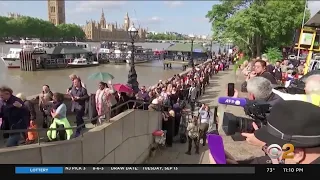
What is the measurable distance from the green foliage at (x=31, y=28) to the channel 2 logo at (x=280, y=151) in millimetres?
4085

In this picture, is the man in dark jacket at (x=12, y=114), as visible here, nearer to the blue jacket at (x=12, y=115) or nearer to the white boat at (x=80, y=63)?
the blue jacket at (x=12, y=115)

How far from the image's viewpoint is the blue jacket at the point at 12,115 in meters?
2.51

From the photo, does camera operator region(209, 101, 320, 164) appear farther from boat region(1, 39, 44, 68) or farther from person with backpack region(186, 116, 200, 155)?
boat region(1, 39, 44, 68)

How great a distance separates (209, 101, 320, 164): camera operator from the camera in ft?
3.10

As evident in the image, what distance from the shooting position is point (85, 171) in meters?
1.16

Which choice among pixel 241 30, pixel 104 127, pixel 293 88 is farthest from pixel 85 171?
pixel 241 30

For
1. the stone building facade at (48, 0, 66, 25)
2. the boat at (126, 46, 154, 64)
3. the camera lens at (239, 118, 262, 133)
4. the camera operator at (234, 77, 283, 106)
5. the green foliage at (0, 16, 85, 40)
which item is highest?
the green foliage at (0, 16, 85, 40)

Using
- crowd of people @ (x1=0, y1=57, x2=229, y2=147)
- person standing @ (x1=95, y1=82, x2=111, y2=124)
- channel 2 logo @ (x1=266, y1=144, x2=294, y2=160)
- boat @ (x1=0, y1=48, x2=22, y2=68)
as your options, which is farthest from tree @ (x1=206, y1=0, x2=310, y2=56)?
boat @ (x1=0, y1=48, x2=22, y2=68)

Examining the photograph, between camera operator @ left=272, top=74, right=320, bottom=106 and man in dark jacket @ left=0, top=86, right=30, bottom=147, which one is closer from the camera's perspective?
camera operator @ left=272, top=74, right=320, bottom=106

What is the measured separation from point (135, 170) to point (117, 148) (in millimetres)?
2711

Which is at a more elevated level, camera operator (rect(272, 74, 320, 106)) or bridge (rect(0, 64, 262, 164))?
camera operator (rect(272, 74, 320, 106))

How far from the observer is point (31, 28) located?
2056cm

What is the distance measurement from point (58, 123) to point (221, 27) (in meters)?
20.0

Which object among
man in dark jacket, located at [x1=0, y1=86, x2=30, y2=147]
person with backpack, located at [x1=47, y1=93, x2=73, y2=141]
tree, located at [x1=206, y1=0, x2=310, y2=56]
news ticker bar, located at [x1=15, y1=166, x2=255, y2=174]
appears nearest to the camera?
news ticker bar, located at [x1=15, y1=166, x2=255, y2=174]
